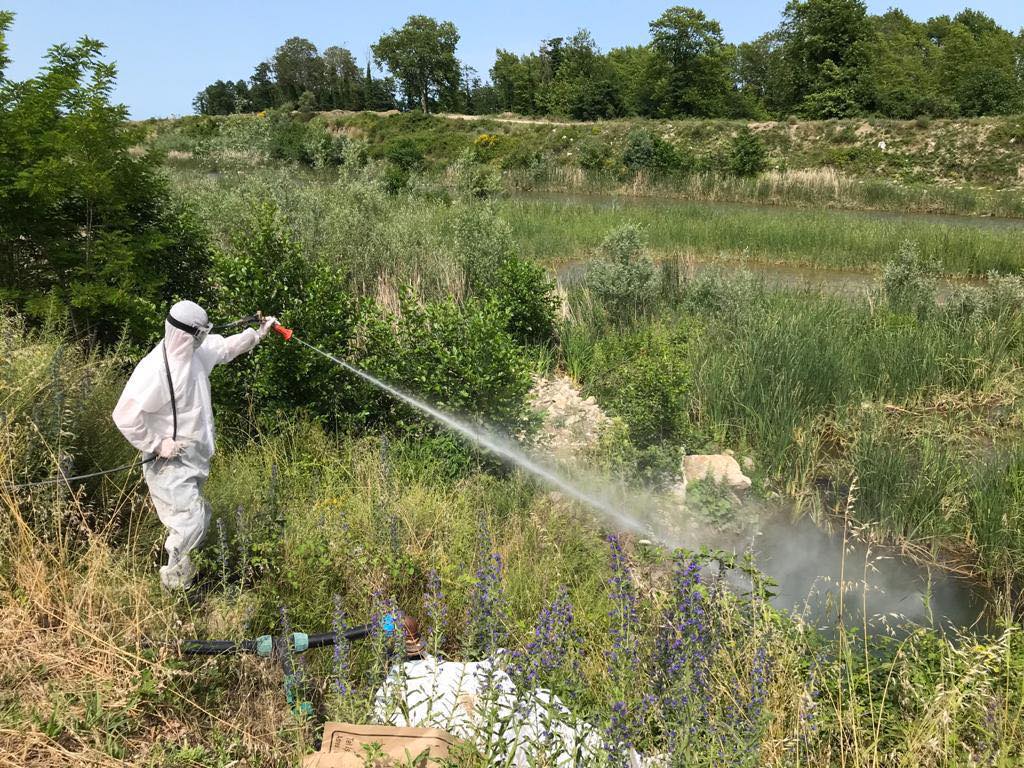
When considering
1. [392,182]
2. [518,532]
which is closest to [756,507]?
[518,532]

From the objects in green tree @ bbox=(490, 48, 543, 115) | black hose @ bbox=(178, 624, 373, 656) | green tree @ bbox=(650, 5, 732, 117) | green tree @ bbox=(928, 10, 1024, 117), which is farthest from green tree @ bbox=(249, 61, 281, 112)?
black hose @ bbox=(178, 624, 373, 656)

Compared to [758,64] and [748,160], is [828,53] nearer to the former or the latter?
[748,160]

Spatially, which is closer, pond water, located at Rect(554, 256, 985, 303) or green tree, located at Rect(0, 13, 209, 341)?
green tree, located at Rect(0, 13, 209, 341)

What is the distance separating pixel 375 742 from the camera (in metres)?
2.47

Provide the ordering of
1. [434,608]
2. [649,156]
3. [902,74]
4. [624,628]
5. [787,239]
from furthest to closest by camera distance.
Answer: [902,74], [649,156], [787,239], [434,608], [624,628]

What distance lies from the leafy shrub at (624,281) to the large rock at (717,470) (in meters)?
3.31

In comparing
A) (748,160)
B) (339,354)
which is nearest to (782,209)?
(748,160)

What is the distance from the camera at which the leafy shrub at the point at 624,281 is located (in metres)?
9.23

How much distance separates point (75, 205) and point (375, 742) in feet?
20.2

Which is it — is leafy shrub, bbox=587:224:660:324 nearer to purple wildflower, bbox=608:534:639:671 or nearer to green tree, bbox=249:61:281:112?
purple wildflower, bbox=608:534:639:671

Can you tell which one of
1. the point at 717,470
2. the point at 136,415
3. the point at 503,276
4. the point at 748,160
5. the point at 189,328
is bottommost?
the point at 717,470

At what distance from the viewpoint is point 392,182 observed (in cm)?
1928

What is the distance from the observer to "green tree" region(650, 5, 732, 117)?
53062 mm

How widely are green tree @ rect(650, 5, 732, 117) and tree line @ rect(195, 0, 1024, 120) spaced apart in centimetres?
8
